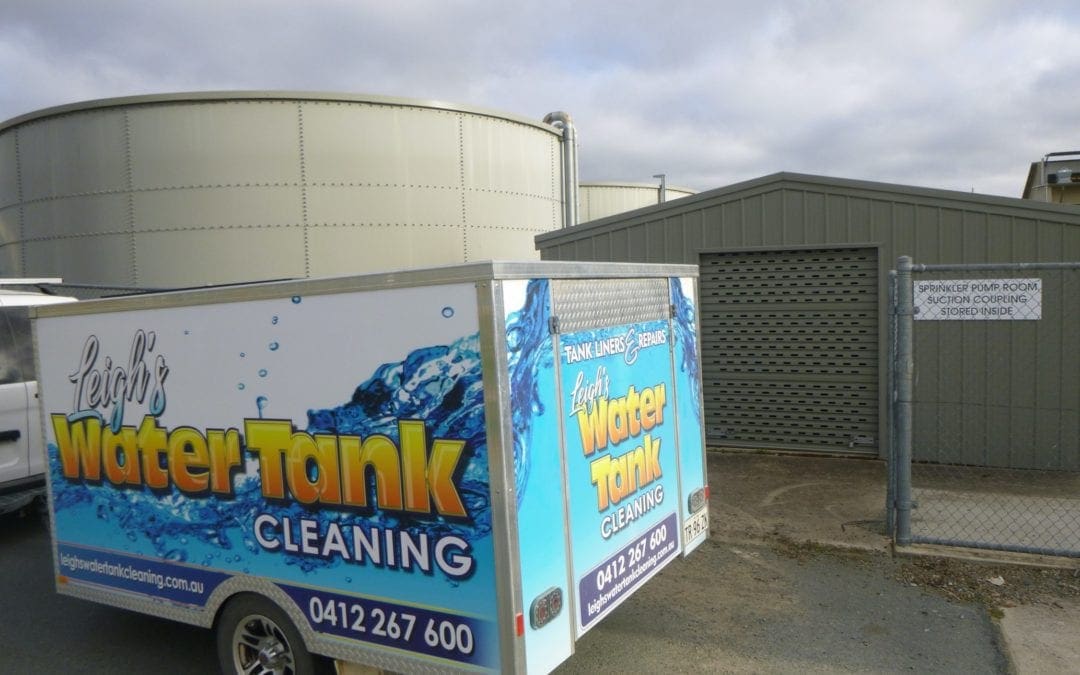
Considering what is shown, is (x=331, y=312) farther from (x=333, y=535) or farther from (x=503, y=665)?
(x=503, y=665)

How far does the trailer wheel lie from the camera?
3812mm

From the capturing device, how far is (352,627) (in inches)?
141

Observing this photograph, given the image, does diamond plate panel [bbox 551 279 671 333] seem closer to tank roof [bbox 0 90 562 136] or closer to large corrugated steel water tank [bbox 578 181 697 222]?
tank roof [bbox 0 90 562 136]

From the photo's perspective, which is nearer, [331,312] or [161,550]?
[331,312]

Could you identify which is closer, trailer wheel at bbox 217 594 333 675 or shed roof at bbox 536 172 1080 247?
trailer wheel at bbox 217 594 333 675

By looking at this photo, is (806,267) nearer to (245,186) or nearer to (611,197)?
(245,186)

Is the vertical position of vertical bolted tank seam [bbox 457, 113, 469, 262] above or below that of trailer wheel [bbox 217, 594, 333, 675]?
above

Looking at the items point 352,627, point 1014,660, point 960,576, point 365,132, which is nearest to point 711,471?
point 960,576

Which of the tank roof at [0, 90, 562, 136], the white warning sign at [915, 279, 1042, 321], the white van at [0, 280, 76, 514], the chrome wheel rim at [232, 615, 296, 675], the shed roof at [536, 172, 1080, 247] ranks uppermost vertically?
the tank roof at [0, 90, 562, 136]

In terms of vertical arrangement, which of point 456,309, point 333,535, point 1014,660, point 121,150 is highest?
point 121,150

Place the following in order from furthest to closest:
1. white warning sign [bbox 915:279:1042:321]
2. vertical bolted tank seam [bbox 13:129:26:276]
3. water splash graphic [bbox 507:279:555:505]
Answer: vertical bolted tank seam [bbox 13:129:26:276] → white warning sign [bbox 915:279:1042:321] → water splash graphic [bbox 507:279:555:505]

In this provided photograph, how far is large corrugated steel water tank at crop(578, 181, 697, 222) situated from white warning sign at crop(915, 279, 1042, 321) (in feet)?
48.7

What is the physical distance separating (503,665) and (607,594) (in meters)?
0.83

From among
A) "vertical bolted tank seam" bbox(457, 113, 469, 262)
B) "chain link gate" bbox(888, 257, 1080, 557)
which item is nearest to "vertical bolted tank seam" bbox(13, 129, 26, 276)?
"vertical bolted tank seam" bbox(457, 113, 469, 262)
